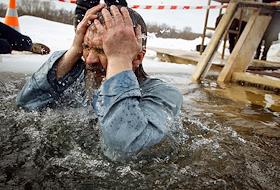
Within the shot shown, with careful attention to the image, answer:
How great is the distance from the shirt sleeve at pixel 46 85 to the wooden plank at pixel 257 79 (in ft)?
11.9

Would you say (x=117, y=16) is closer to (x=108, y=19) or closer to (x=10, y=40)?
(x=108, y=19)

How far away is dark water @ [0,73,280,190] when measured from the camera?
152 cm

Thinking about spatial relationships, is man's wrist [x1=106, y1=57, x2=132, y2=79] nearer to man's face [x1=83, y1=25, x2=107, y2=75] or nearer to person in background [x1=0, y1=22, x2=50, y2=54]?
man's face [x1=83, y1=25, x2=107, y2=75]

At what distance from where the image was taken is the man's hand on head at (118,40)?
1550 mm

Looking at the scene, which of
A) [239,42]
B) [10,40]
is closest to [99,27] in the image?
[10,40]

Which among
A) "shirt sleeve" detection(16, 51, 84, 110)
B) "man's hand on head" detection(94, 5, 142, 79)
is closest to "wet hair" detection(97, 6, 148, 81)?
"man's hand on head" detection(94, 5, 142, 79)

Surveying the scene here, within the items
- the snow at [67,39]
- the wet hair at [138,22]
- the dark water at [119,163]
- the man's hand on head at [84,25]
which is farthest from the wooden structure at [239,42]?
the man's hand on head at [84,25]

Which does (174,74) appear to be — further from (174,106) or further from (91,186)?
(91,186)

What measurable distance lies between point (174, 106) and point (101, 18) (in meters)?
0.62

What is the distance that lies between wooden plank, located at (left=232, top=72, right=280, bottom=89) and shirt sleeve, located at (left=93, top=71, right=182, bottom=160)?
371 cm

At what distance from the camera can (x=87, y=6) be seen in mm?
3541

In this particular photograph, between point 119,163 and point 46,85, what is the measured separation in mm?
761

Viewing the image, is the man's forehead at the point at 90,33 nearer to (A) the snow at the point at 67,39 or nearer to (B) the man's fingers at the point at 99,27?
(B) the man's fingers at the point at 99,27

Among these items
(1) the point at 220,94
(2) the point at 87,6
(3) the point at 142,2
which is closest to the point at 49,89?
(2) the point at 87,6
